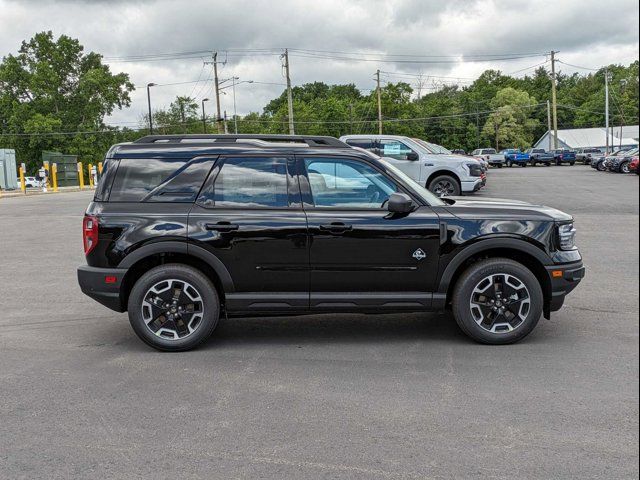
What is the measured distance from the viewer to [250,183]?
18.2ft

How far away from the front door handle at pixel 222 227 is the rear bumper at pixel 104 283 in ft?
2.73

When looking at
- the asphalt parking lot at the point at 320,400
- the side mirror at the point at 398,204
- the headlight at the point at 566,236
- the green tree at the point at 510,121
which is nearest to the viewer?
the asphalt parking lot at the point at 320,400

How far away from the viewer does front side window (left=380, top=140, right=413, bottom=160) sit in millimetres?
17125

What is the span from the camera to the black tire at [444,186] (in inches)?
677

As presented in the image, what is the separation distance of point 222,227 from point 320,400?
1847mm

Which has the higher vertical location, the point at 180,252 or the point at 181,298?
the point at 180,252

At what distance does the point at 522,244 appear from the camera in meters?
5.35

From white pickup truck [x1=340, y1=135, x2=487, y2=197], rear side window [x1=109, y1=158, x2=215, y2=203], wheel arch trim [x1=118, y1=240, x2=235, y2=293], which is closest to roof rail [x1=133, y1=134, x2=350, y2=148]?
rear side window [x1=109, y1=158, x2=215, y2=203]

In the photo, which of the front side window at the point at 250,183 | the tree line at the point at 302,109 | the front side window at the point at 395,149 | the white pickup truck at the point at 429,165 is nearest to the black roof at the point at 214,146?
the front side window at the point at 250,183

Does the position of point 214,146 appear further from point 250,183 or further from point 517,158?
point 517,158

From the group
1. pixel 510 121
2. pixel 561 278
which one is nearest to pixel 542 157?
pixel 510 121

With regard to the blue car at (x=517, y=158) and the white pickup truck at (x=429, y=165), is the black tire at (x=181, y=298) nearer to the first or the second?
the white pickup truck at (x=429, y=165)

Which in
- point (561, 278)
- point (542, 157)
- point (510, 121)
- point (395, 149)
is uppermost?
point (510, 121)

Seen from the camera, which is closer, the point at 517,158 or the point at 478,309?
the point at 478,309
